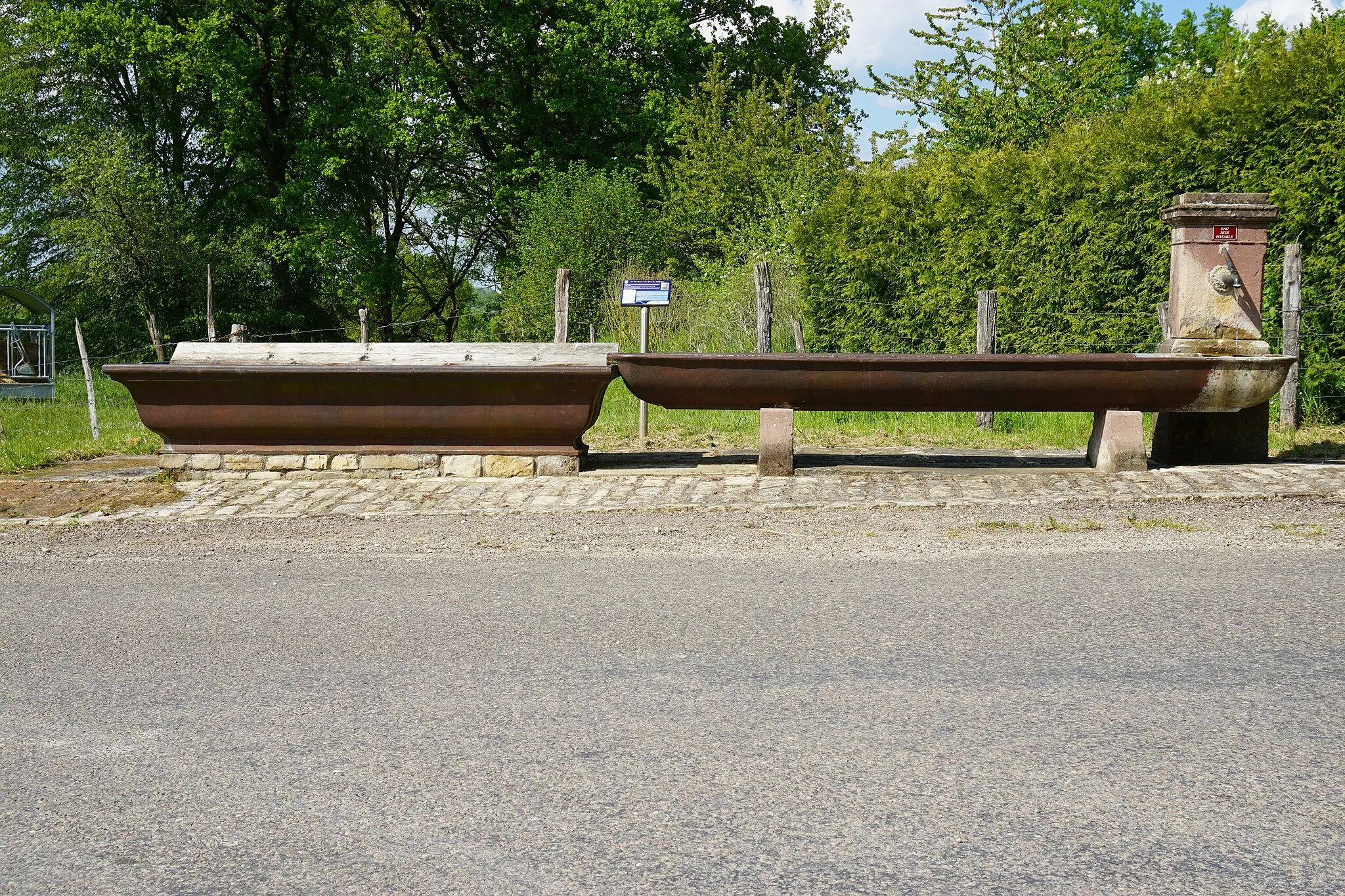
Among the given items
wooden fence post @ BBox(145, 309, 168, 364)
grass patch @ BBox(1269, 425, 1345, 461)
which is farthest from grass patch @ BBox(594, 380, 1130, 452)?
wooden fence post @ BBox(145, 309, 168, 364)

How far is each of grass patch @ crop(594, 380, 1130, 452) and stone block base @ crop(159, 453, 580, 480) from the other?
80.9 inches

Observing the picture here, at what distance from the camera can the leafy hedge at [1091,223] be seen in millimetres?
11555

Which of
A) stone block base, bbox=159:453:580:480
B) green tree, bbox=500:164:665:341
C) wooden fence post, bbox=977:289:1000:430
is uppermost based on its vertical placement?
green tree, bbox=500:164:665:341

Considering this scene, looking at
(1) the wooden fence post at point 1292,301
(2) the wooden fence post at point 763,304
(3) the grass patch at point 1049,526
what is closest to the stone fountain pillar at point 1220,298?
(1) the wooden fence post at point 1292,301

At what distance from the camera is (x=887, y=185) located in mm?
15008

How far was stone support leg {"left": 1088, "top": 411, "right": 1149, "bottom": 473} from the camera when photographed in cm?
914

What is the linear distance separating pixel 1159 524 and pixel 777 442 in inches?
117

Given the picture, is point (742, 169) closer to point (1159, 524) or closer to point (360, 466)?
point (360, 466)

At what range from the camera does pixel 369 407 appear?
9617 millimetres

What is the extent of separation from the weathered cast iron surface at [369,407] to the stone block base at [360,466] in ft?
→ 0.20

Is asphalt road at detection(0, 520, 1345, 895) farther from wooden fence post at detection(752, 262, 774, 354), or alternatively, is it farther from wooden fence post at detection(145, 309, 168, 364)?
wooden fence post at detection(145, 309, 168, 364)

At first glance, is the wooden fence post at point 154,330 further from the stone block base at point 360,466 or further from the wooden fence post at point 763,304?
the wooden fence post at point 763,304

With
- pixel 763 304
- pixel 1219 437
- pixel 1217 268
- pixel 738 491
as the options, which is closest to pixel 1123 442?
pixel 1219 437

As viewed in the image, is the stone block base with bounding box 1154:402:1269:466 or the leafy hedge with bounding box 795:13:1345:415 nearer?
the stone block base with bounding box 1154:402:1269:466
